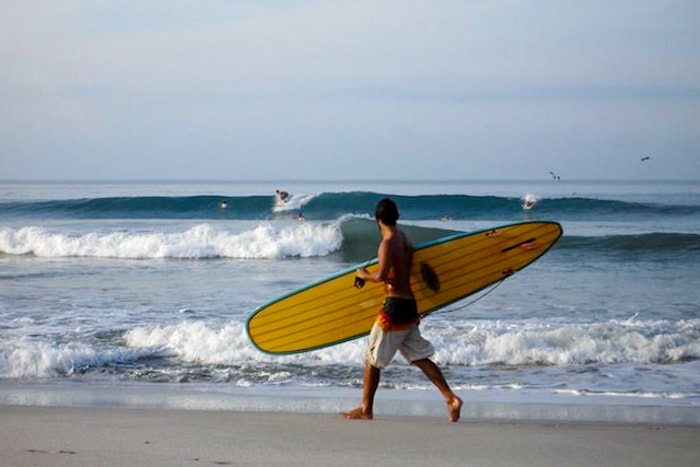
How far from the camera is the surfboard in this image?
680cm

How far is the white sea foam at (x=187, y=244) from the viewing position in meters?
20.2

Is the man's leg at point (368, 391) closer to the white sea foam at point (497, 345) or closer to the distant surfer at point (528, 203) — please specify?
the white sea foam at point (497, 345)

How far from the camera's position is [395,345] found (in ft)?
18.6

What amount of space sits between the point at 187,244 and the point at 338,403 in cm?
1419

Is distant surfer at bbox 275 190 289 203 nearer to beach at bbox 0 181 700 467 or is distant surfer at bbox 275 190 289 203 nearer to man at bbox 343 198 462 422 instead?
beach at bbox 0 181 700 467

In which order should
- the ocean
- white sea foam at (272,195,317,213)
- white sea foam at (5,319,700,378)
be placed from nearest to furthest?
the ocean → white sea foam at (5,319,700,378) → white sea foam at (272,195,317,213)

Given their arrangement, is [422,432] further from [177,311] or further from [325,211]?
[325,211]

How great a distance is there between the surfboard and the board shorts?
3.21 feet

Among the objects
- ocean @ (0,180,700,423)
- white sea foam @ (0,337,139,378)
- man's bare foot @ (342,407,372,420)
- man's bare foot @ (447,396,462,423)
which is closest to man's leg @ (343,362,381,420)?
man's bare foot @ (342,407,372,420)

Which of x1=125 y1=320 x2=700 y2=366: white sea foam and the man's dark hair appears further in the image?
x1=125 y1=320 x2=700 y2=366: white sea foam

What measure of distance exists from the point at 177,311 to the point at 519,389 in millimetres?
5319

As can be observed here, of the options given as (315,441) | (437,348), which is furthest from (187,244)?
(315,441)

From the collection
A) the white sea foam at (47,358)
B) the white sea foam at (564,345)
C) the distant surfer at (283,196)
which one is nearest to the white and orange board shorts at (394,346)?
the white sea foam at (564,345)

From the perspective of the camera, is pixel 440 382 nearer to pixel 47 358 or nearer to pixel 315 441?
pixel 315 441
